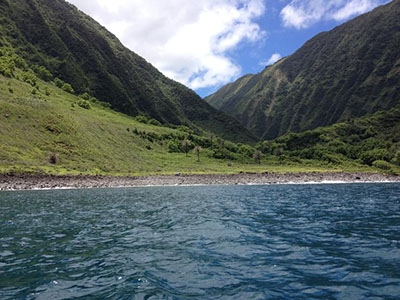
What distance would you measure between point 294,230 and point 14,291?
767 inches

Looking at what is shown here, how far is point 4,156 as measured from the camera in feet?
310

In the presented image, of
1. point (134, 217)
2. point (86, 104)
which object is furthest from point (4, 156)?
point (86, 104)

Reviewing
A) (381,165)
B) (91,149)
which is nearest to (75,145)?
(91,149)

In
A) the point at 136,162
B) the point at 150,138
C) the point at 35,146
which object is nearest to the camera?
the point at 35,146

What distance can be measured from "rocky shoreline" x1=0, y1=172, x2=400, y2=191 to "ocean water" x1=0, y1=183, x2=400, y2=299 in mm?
52065

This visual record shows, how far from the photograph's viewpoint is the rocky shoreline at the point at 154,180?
79938 mm

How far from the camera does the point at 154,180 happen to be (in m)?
99.1

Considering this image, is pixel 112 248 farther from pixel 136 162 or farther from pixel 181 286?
pixel 136 162

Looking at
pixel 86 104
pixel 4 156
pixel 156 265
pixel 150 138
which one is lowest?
pixel 156 265

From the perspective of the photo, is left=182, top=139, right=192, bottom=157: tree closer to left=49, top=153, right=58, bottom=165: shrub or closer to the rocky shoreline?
Result: the rocky shoreline

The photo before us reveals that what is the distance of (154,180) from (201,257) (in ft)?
267

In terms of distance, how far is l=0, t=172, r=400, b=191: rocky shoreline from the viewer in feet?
262

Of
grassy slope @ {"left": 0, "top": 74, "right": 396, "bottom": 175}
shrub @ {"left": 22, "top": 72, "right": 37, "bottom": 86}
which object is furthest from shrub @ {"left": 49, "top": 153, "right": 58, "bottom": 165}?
shrub @ {"left": 22, "top": 72, "right": 37, "bottom": 86}

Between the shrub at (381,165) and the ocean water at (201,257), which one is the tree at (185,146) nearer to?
the shrub at (381,165)
